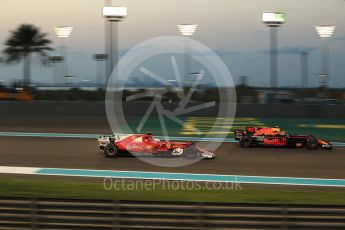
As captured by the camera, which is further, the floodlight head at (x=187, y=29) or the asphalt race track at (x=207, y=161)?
the floodlight head at (x=187, y=29)

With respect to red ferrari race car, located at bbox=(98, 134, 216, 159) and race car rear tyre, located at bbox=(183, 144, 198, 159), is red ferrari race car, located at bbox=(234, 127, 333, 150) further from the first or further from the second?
race car rear tyre, located at bbox=(183, 144, 198, 159)

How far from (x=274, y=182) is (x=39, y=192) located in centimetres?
439

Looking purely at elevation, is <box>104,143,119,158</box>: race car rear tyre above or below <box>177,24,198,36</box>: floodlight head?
below

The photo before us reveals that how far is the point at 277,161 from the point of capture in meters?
12.0

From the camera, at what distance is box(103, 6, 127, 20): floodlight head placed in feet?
97.9

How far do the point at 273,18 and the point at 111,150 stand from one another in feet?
71.3

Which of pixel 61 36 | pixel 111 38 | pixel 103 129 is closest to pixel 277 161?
pixel 103 129

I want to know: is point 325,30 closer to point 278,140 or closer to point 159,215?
point 278,140

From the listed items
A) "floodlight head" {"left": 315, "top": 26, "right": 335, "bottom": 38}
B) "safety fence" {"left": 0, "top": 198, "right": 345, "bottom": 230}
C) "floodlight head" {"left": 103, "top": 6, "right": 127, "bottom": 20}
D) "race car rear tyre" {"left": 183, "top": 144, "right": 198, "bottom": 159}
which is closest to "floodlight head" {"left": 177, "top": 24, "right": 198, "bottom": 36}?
"floodlight head" {"left": 103, "top": 6, "right": 127, "bottom": 20}

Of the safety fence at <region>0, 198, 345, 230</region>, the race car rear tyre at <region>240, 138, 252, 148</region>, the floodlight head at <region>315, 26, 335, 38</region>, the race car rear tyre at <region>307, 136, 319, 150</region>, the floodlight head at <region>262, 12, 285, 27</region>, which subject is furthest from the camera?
the floodlight head at <region>262, 12, 285, 27</region>

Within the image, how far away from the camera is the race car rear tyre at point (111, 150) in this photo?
1205 centimetres

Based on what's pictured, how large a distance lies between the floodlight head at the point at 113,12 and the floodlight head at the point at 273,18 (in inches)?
349

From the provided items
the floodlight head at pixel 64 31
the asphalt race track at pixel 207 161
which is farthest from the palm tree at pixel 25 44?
the asphalt race track at pixel 207 161

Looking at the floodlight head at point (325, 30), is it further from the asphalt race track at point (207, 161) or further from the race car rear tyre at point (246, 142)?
the race car rear tyre at point (246, 142)
